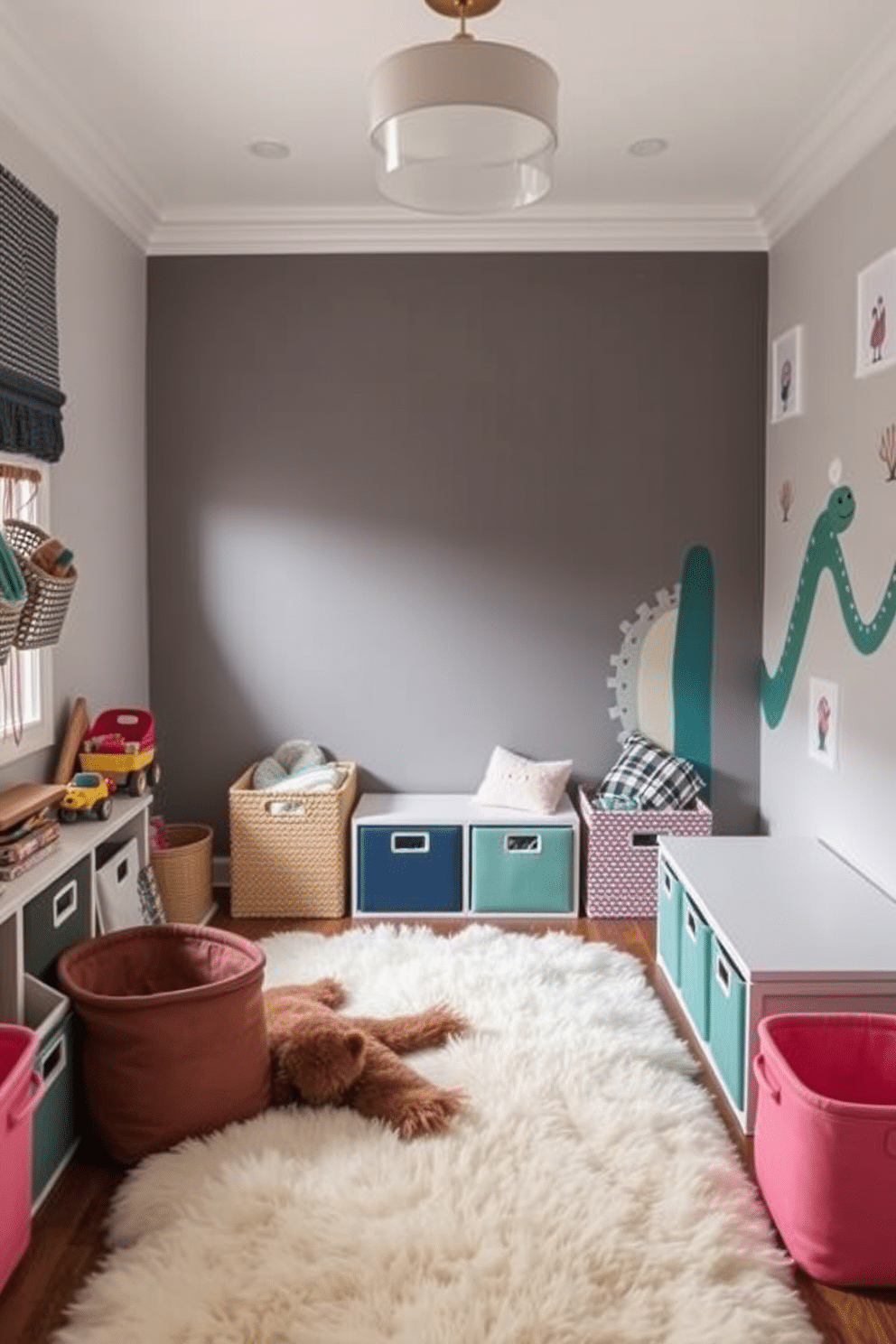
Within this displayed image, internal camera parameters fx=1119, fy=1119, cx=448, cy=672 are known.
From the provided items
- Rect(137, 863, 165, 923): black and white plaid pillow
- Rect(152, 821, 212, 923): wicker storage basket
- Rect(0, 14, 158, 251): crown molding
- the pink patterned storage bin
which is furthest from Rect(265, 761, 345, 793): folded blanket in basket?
Rect(0, 14, 158, 251): crown molding

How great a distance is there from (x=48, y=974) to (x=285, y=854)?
141 centimetres

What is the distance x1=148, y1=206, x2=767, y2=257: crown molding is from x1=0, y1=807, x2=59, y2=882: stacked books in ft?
7.48

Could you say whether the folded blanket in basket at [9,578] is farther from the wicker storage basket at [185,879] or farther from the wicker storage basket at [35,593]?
the wicker storage basket at [185,879]

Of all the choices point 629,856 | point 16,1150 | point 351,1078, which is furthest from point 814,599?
point 16,1150

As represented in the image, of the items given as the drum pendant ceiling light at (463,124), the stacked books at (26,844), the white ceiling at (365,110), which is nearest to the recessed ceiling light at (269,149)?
the white ceiling at (365,110)

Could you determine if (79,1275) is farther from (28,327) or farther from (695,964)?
(28,327)

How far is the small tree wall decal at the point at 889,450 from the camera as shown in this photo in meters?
2.77

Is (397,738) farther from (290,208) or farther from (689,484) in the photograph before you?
(290,208)

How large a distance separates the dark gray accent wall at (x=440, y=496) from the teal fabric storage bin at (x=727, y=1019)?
157 centimetres

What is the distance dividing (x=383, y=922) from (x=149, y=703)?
1166mm

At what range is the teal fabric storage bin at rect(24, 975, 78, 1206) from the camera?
2084mm

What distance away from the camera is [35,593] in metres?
2.51

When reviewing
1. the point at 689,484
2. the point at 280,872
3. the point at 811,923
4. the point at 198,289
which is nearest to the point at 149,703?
the point at 280,872

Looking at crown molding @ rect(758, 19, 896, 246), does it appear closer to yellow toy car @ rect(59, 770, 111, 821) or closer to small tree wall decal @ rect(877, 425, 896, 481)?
small tree wall decal @ rect(877, 425, 896, 481)
